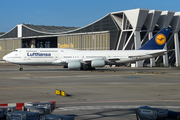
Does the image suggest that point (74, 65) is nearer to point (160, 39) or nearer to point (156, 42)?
point (156, 42)

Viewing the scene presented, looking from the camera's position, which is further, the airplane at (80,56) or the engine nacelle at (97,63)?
the airplane at (80,56)

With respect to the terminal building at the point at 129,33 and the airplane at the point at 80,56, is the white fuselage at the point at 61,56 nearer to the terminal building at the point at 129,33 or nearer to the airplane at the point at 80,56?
the airplane at the point at 80,56

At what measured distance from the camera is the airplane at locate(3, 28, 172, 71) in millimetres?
52125

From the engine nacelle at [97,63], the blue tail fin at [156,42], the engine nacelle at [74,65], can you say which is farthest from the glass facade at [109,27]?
the engine nacelle at [74,65]

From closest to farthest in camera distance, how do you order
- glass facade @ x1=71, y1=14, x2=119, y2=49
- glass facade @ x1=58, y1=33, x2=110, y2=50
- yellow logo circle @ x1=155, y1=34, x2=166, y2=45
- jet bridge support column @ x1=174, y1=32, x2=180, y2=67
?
1. yellow logo circle @ x1=155, y1=34, x2=166, y2=45
2. jet bridge support column @ x1=174, y1=32, x2=180, y2=67
3. glass facade @ x1=71, y1=14, x2=119, y2=49
4. glass facade @ x1=58, y1=33, x2=110, y2=50

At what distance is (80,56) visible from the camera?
54906 millimetres

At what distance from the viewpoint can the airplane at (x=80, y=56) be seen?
52.1 metres

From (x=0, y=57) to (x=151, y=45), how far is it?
85609 millimetres

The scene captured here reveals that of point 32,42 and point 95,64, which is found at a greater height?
point 32,42

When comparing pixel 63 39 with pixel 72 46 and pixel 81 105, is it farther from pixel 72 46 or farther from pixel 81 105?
pixel 81 105

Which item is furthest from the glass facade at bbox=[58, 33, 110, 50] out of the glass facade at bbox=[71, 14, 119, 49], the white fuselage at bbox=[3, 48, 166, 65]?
the white fuselage at bbox=[3, 48, 166, 65]

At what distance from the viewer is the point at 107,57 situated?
55000 mm

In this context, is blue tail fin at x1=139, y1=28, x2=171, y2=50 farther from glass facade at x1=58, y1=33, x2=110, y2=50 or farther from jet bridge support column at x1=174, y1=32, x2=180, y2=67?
glass facade at x1=58, y1=33, x2=110, y2=50

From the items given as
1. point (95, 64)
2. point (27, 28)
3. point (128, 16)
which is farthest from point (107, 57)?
Result: point (27, 28)
